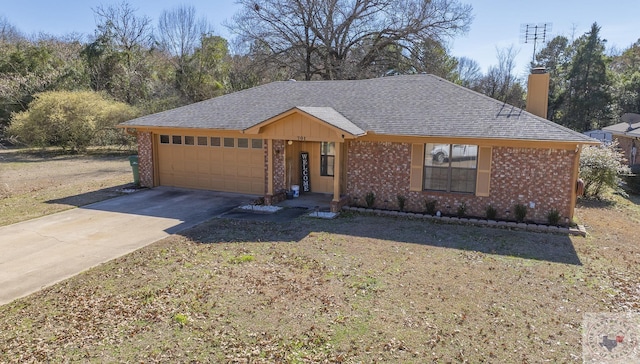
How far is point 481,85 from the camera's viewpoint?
43.1 meters

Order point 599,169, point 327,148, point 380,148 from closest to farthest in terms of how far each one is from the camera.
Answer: point 380,148
point 327,148
point 599,169

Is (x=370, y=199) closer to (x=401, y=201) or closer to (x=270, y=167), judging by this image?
Result: (x=401, y=201)

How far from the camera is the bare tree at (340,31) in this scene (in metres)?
30.0

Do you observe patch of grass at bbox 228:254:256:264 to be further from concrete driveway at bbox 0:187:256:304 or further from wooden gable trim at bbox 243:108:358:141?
wooden gable trim at bbox 243:108:358:141

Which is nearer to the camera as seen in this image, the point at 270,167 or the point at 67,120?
the point at 270,167

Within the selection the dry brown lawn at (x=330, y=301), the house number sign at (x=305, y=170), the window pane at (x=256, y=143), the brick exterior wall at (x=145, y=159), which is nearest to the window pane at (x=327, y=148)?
the house number sign at (x=305, y=170)

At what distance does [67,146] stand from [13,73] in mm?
11465

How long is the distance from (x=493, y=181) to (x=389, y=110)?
4152 mm

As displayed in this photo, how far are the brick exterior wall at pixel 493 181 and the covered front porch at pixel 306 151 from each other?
67cm

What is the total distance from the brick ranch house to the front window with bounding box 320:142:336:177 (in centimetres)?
4

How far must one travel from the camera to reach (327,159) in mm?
14859

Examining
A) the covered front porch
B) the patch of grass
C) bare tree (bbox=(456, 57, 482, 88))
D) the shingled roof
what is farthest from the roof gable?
bare tree (bbox=(456, 57, 482, 88))

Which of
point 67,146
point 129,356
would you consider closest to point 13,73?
point 67,146

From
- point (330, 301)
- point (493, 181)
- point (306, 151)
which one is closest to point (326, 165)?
point (306, 151)
